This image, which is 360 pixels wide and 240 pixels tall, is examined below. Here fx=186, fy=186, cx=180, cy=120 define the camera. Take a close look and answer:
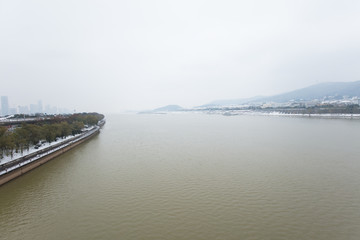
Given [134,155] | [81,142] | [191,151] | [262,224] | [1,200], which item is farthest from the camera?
[81,142]

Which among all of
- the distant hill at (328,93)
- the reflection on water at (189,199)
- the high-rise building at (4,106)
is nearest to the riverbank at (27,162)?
the reflection on water at (189,199)

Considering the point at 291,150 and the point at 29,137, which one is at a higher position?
the point at 29,137

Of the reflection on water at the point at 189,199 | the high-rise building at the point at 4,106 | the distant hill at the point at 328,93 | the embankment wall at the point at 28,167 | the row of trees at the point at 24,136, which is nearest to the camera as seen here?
the reflection on water at the point at 189,199

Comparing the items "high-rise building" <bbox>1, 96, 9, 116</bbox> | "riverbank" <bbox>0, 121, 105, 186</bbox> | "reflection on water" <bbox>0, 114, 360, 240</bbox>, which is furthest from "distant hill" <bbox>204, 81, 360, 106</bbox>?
"high-rise building" <bbox>1, 96, 9, 116</bbox>

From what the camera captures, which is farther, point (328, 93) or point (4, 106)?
point (328, 93)

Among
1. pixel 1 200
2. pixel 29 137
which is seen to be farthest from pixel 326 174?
pixel 29 137

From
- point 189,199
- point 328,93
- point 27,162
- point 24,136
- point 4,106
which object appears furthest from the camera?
point 328,93

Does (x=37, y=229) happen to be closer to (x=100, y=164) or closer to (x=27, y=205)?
(x=27, y=205)

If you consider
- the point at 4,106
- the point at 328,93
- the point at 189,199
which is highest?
the point at 328,93

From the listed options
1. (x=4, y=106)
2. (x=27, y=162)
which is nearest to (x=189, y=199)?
(x=27, y=162)

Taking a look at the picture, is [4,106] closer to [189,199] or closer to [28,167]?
[28,167]

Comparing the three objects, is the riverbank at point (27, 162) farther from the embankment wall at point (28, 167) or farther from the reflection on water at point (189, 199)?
the reflection on water at point (189, 199)
